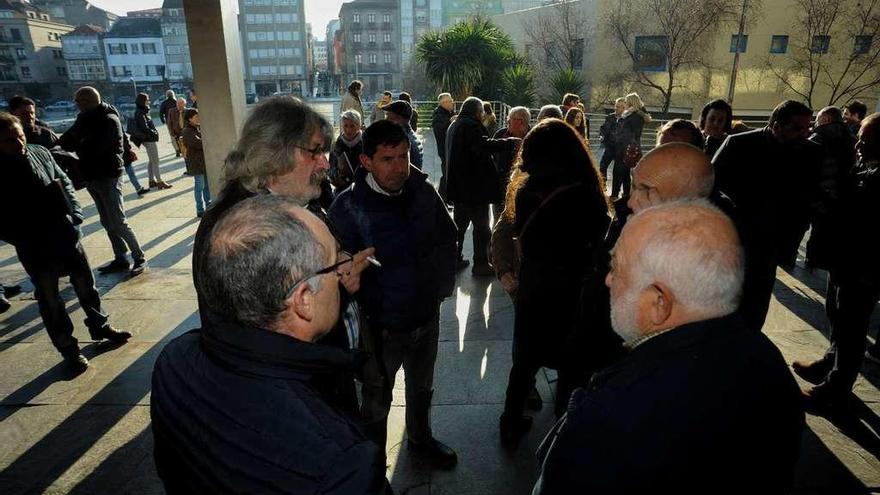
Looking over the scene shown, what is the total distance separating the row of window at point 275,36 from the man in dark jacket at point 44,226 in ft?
321

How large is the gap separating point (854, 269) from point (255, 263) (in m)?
3.76

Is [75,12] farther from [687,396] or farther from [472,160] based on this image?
[687,396]

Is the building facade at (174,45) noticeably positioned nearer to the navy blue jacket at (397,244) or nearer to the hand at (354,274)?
the navy blue jacket at (397,244)

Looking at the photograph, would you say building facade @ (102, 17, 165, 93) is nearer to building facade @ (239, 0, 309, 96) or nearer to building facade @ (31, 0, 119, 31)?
building facade @ (31, 0, 119, 31)

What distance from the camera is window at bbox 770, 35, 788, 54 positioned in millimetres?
23094

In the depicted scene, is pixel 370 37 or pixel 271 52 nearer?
pixel 370 37

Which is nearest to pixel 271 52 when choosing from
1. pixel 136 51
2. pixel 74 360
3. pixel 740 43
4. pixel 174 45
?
pixel 174 45

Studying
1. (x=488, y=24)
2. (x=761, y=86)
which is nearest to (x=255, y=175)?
(x=488, y=24)

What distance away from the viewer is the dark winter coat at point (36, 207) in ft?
11.7

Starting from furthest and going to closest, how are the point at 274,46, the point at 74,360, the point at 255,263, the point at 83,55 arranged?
1. the point at 274,46
2. the point at 83,55
3. the point at 74,360
4. the point at 255,263

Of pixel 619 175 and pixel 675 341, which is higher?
pixel 675 341

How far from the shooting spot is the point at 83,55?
74.8 metres

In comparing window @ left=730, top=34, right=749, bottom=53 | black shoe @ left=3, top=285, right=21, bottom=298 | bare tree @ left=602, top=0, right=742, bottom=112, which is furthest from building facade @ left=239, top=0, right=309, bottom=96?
black shoe @ left=3, top=285, right=21, bottom=298

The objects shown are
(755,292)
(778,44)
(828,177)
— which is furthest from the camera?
(778,44)
